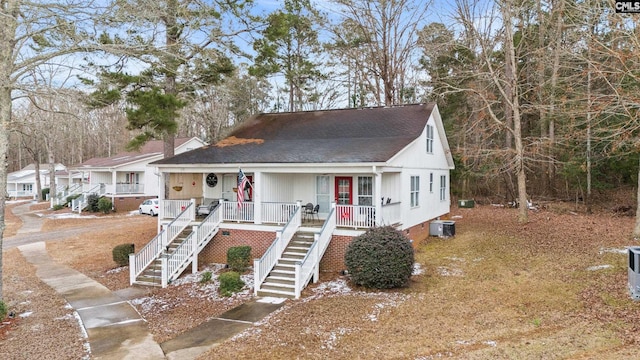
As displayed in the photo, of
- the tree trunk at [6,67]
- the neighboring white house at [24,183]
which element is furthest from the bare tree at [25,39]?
the neighboring white house at [24,183]

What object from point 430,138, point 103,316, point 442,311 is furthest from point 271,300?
point 430,138

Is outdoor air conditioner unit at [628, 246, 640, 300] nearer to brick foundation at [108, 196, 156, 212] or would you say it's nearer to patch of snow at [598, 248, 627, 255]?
patch of snow at [598, 248, 627, 255]

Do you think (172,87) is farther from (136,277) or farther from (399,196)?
(399,196)

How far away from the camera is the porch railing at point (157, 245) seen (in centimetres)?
1402

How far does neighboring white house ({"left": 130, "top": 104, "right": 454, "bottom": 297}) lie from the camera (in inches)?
548

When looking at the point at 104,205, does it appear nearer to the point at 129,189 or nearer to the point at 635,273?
the point at 129,189

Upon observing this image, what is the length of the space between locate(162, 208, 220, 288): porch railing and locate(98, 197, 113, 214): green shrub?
19.9 m

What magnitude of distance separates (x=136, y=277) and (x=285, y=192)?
6.28 m

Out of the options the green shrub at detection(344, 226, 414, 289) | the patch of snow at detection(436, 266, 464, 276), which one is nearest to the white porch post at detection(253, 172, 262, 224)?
the green shrub at detection(344, 226, 414, 289)

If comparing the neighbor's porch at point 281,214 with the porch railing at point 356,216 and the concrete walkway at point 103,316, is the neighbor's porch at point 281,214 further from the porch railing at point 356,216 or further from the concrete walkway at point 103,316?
the concrete walkway at point 103,316

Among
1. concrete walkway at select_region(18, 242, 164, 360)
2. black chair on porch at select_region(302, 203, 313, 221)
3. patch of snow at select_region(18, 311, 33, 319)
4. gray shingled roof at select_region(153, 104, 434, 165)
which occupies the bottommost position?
patch of snow at select_region(18, 311, 33, 319)

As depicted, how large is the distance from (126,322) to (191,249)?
15.0 ft

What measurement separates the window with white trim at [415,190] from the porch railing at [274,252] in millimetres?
5200

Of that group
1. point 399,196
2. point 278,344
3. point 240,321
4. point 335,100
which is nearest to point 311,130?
point 399,196
